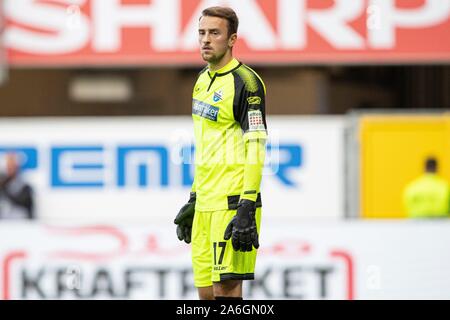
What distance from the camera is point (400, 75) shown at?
20.1 meters

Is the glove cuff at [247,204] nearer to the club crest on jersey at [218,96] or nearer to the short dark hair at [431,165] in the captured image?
the club crest on jersey at [218,96]

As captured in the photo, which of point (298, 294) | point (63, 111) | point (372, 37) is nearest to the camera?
point (298, 294)

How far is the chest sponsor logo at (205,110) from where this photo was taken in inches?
228

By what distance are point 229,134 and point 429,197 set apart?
9.06 m

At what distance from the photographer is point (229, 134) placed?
227 inches

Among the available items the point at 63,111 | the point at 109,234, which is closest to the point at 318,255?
the point at 109,234

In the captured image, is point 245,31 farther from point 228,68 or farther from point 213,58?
point 213,58

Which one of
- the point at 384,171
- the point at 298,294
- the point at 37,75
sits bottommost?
the point at 298,294

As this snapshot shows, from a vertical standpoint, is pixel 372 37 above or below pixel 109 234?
above

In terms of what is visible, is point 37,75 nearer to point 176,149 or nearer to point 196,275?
point 176,149

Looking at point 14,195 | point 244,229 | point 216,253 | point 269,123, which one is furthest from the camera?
point 269,123

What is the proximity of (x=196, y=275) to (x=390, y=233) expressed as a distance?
4898mm

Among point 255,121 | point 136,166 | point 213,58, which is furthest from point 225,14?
point 136,166

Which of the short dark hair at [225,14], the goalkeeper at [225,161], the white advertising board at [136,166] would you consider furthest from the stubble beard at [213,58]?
the white advertising board at [136,166]
